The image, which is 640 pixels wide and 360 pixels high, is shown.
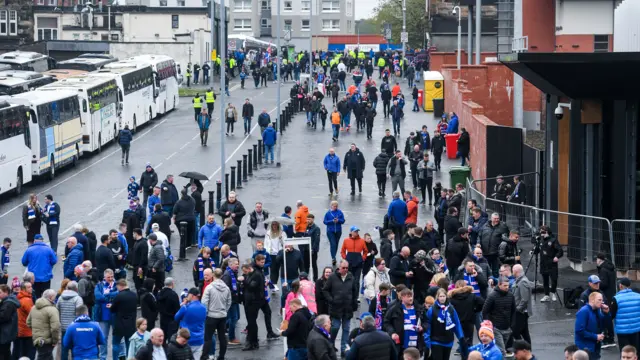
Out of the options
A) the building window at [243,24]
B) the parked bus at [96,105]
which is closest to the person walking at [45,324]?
the parked bus at [96,105]

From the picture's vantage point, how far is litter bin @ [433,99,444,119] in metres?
54.0

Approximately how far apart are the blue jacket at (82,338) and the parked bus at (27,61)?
172 ft

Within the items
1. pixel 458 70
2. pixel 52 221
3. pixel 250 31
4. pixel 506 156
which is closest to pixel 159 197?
pixel 52 221

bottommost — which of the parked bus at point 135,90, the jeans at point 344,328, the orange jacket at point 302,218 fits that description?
the jeans at point 344,328

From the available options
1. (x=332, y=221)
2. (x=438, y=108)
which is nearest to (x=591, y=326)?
(x=332, y=221)

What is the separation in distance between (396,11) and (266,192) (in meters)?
83.8

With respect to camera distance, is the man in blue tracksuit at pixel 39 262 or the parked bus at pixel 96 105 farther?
the parked bus at pixel 96 105

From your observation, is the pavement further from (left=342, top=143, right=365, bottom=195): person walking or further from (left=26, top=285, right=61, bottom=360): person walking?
(left=26, top=285, right=61, bottom=360): person walking

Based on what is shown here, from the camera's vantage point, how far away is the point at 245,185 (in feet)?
127

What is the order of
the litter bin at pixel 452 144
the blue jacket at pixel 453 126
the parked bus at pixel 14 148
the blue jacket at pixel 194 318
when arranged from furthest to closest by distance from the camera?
1. the litter bin at pixel 452 144
2. the blue jacket at pixel 453 126
3. the parked bus at pixel 14 148
4. the blue jacket at pixel 194 318

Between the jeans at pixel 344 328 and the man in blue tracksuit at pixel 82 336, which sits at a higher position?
the man in blue tracksuit at pixel 82 336

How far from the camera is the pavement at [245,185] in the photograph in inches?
851

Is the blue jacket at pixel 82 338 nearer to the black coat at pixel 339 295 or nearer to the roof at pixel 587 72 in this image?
the black coat at pixel 339 295

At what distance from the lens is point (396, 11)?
11894 cm
